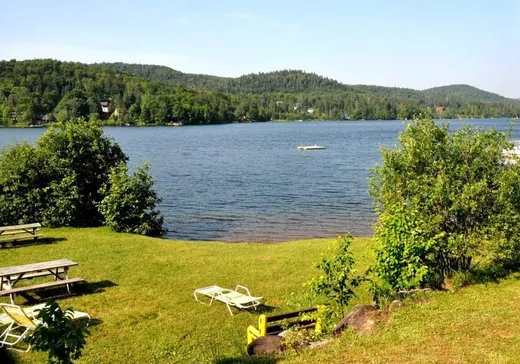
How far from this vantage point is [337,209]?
3281 cm

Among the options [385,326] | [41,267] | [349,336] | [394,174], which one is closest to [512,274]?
[394,174]

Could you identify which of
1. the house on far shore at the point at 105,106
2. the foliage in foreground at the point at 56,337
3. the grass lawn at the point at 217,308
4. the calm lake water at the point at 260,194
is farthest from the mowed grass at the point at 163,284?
the house on far shore at the point at 105,106

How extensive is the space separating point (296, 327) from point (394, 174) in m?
4.82

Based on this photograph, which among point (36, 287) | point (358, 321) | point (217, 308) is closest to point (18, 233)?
point (36, 287)

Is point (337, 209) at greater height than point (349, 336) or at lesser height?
lesser

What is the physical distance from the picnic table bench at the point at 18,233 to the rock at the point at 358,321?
547 inches

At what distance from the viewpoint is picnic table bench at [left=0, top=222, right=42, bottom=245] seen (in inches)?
714

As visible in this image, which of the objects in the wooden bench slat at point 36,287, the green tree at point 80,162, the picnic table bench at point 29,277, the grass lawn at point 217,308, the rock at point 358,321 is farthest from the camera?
the green tree at point 80,162

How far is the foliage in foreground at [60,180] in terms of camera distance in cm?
2159

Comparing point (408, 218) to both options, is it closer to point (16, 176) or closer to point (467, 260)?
point (467, 260)

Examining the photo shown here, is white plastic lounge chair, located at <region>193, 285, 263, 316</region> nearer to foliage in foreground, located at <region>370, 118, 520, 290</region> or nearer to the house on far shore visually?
foliage in foreground, located at <region>370, 118, 520, 290</region>

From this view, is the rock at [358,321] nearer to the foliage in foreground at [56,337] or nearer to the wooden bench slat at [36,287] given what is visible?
the foliage in foreground at [56,337]

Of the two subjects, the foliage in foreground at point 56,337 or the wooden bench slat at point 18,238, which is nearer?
the foliage in foreground at point 56,337

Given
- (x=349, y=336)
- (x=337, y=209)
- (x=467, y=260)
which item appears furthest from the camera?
(x=337, y=209)
